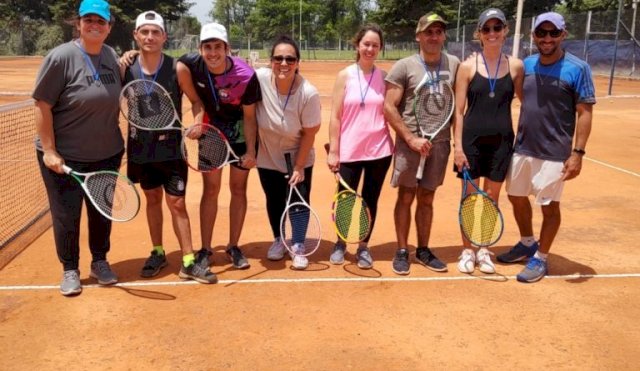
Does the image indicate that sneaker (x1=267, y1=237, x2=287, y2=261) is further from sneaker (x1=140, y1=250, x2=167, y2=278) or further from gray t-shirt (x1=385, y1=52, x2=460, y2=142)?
gray t-shirt (x1=385, y1=52, x2=460, y2=142)

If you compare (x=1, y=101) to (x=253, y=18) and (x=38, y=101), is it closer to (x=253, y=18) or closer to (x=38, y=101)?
(x=38, y=101)

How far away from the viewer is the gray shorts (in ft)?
15.3

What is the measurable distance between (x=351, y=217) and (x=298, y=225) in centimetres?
49

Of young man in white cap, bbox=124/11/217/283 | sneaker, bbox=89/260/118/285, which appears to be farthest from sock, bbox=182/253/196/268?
sneaker, bbox=89/260/118/285

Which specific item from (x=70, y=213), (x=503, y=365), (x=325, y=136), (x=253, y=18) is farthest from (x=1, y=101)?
(x=253, y=18)

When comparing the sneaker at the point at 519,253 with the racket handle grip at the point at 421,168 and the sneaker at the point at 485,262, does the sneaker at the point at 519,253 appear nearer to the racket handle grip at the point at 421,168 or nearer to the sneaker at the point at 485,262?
the sneaker at the point at 485,262

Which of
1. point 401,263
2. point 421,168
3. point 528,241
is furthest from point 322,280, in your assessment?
point 528,241

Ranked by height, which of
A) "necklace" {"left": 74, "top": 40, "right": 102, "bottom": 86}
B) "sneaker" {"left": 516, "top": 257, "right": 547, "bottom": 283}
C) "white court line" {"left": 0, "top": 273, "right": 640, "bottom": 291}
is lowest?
"white court line" {"left": 0, "top": 273, "right": 640, "bottom": 291}

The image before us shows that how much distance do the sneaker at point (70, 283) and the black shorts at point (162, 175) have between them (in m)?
0.88

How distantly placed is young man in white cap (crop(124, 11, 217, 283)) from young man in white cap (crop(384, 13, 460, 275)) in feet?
5.30

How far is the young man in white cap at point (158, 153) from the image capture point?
4195mm

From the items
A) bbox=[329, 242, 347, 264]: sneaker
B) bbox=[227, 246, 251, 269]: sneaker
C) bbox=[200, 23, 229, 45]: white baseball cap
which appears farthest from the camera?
bbox=[329, 242, 347, 264]: sneaker

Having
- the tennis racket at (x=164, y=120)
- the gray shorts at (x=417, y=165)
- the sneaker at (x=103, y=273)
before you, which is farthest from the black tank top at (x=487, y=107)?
the sneaker at (x=103, y=273)

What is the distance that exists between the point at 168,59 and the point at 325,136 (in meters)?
8.11
